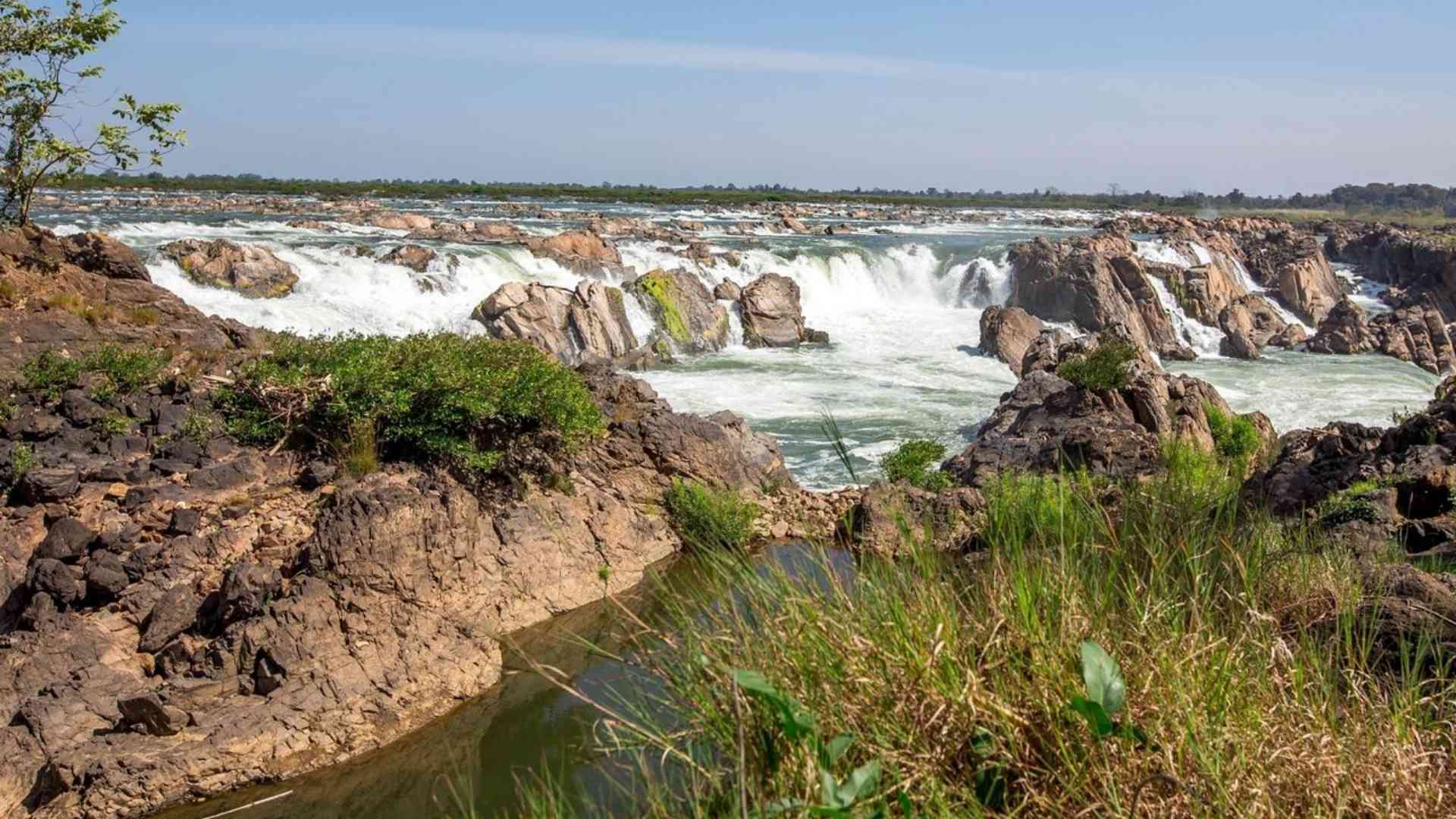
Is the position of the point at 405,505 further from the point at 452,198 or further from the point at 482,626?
the point at 452,198

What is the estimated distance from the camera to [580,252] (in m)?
29.8

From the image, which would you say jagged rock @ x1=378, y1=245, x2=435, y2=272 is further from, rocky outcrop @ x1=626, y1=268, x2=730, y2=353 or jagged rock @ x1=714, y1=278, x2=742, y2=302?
jagged rock @ x1=714, y1=278, x2=742, y2=302

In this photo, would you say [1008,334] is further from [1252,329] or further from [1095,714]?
[1095,714]

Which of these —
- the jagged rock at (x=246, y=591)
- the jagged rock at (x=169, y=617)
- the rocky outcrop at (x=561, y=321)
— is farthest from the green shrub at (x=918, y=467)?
the rocky outcrop at (x=561, y=321)

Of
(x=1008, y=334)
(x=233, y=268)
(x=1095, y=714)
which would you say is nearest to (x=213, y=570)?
(x=1095, y=714)

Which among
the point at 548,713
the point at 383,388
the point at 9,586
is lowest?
the point at 548,713

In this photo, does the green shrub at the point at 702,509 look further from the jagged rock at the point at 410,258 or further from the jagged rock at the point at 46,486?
the jagged rock at the point at 410,258

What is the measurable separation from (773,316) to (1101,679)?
989 inches

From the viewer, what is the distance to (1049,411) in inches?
614

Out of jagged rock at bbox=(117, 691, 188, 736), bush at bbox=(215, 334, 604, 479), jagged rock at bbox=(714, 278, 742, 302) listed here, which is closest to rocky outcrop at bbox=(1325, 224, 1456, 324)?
jagged rock at bbox=(714, 278, 742, 302)

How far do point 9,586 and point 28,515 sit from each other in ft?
2.58

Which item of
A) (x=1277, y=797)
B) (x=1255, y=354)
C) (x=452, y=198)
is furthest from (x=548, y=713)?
(x=452, y=198)

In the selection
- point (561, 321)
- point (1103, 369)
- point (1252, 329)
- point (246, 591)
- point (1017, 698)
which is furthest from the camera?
point (1252, 329)

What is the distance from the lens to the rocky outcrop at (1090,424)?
13422mm
